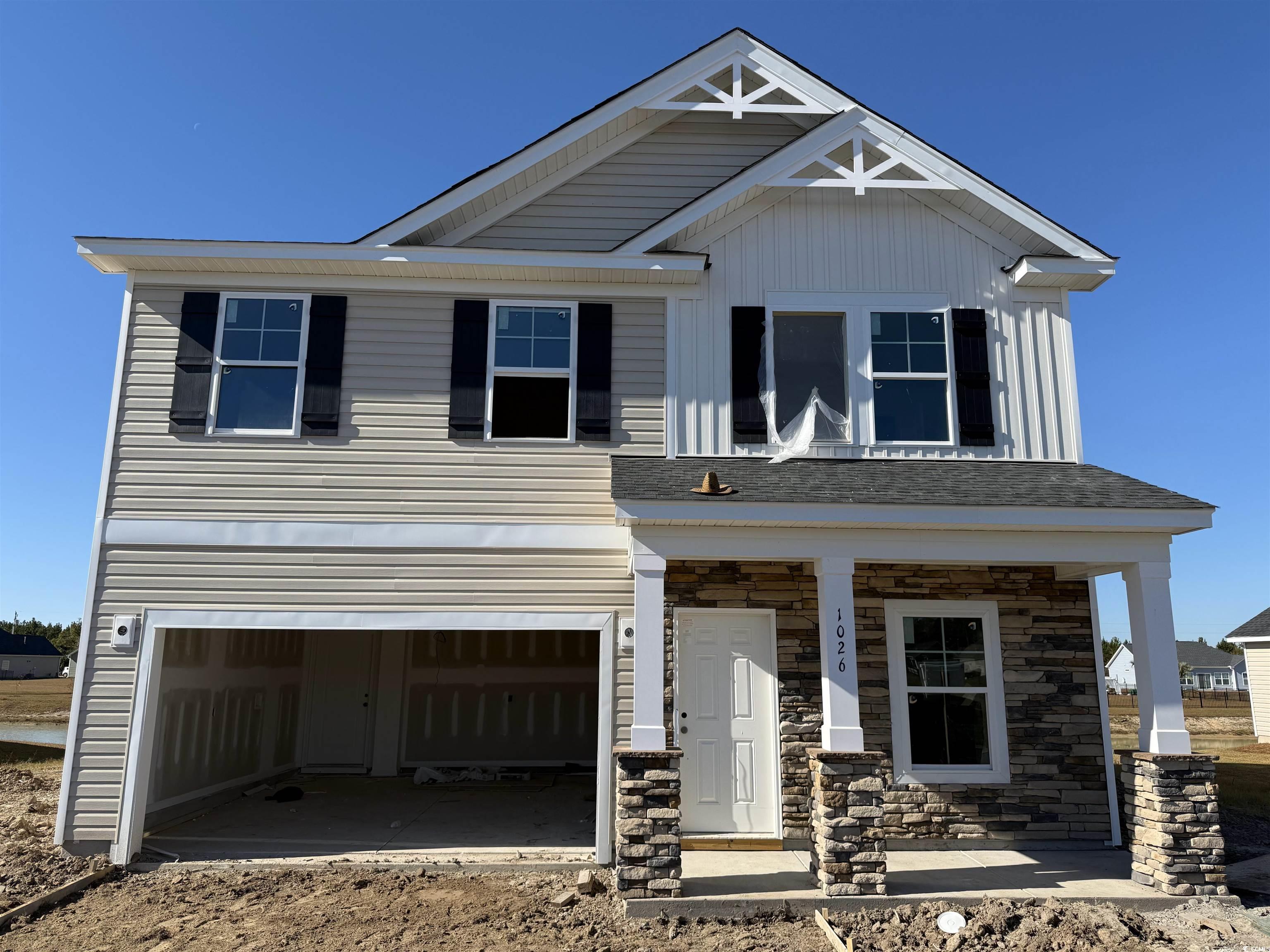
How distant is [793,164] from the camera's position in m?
8.74

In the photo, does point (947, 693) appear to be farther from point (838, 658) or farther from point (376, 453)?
point (376, 453)

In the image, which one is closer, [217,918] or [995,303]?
[217,918]

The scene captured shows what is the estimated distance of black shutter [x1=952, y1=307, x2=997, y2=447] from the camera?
8.58 meters

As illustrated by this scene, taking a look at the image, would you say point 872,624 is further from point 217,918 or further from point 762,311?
point 217,918

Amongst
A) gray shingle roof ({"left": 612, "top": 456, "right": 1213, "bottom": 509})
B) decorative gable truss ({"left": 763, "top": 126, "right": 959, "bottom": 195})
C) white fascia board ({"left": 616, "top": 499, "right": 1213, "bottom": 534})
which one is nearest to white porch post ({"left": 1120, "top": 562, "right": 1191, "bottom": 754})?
white fascia board ({"left": 616, "top": 499, "right": 1213, "bottom": 534})

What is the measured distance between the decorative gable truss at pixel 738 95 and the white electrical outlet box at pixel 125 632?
7256 mm

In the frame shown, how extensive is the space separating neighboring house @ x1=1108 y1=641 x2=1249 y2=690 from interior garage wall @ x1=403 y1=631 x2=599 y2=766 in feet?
200

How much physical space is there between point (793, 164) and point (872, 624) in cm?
475

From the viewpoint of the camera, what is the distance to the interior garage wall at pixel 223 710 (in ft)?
28.6

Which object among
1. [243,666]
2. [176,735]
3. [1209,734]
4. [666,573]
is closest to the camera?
[666,573]

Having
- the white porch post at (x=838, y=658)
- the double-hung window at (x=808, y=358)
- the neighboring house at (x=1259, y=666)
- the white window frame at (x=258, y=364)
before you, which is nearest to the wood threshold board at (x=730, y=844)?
the white porch post at (x=838, y=658)

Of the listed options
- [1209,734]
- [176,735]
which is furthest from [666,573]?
[1209,734]

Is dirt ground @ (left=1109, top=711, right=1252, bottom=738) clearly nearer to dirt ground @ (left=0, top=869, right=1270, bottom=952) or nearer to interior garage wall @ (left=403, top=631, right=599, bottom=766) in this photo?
interior garage wall @ (left=403, top=631, right=599, bottom=766)

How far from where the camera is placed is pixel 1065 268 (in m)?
8.71
